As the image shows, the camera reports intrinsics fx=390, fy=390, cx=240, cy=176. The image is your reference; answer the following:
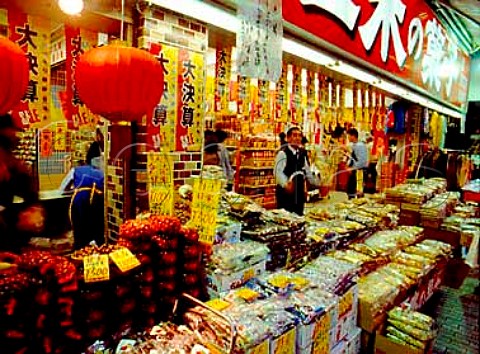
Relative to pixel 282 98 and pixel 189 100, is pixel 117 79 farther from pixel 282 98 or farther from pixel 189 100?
pixel 282 98

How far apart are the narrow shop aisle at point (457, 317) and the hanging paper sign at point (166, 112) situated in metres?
3.19

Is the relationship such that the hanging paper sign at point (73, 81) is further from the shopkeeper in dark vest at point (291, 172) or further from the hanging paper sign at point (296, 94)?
the hanging paper sign at point (296, 94)

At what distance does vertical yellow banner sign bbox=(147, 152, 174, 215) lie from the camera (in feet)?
8.75

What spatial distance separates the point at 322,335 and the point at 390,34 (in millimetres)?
4822

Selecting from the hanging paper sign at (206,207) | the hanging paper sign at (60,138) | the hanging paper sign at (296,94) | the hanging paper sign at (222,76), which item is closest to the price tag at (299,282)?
the hanging paper sign at (206,207)

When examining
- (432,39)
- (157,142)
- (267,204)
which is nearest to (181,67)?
(157,142)

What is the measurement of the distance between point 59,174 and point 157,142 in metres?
3.59

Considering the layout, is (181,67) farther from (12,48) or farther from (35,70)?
(12,48)

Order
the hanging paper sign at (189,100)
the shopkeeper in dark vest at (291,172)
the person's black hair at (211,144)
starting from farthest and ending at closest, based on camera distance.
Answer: the person's black hair at (211,144) → the shopkeeper in dark vest at (291,172) → the hanging paper sign at (189,100)

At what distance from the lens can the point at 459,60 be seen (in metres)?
11.0

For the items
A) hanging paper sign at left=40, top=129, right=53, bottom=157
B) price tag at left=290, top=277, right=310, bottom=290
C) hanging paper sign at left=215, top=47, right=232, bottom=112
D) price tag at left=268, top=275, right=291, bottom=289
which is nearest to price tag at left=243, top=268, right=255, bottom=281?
price tag at left=268, top=275, right=291, bottom=289

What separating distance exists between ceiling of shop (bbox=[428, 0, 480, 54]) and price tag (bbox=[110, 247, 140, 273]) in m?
8.79

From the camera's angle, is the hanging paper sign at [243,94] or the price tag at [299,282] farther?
the hanging paper sign at [243,94]

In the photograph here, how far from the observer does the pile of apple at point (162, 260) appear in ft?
6.87
